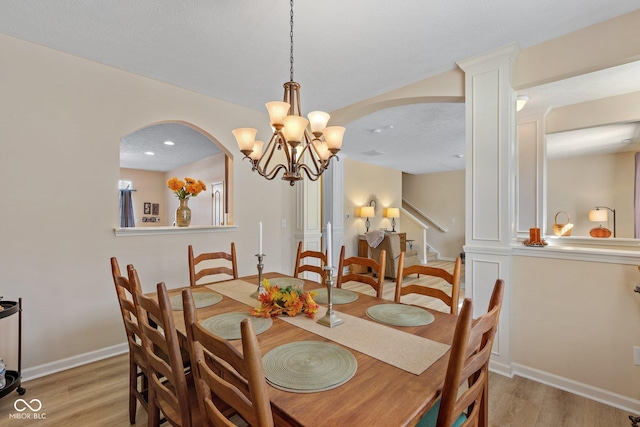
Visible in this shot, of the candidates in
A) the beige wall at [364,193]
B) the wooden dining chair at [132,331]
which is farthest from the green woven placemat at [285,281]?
the beige wall at [364,193]

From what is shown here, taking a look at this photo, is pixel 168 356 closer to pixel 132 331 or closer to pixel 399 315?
pixel 132 331

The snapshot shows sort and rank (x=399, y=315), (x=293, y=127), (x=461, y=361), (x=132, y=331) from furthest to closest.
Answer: (x=293, y=127)
(x=399, y=315)
(x=132, y=331)
(x=461, y=361)

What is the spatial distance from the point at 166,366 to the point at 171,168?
6.79 meters

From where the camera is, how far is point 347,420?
729mm

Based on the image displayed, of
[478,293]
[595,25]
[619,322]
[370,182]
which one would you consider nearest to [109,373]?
[478,293]

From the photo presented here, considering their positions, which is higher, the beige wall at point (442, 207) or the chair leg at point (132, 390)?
the beige wall at point (442, 207)

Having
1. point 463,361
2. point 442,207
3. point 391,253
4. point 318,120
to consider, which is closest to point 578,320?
point 463,361

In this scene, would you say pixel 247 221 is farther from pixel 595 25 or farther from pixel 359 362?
pixel 595 25

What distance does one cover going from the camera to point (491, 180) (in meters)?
2.24

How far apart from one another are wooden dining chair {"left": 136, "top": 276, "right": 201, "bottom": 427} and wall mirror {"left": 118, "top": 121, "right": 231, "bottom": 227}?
228 cm

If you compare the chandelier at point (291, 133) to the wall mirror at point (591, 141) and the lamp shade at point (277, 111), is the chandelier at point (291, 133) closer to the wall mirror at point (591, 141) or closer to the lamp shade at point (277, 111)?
the lamp shade at point (277, 111)

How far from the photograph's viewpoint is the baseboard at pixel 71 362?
6.96 ft

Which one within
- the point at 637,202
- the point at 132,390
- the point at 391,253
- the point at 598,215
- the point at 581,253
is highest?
the point at 637,202

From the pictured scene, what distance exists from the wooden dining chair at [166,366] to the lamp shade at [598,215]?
6.74 metres
